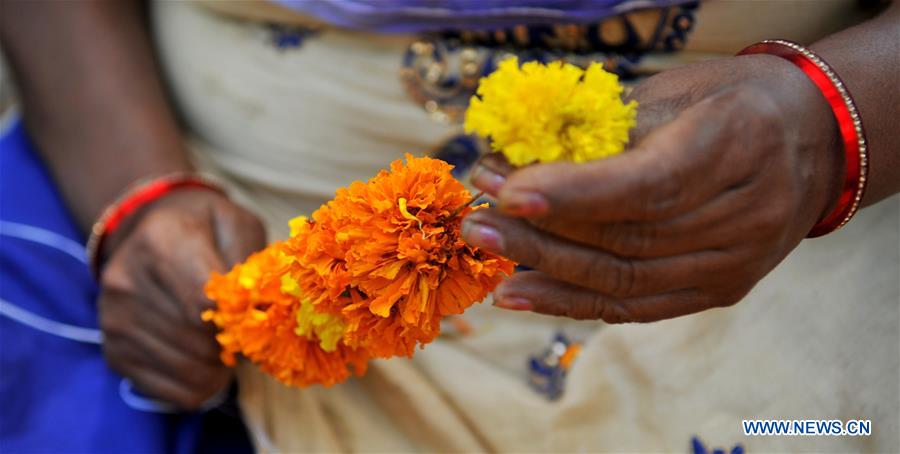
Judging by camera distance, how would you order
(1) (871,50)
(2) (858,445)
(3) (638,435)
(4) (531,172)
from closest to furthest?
(4) (531,172) → (1) (871,50) → (2) (858,445) → (3) (638,435)

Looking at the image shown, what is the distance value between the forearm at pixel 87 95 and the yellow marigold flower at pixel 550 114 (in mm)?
818

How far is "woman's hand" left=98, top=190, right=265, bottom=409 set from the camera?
1.07 m

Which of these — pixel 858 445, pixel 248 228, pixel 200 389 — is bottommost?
pixel 200 389

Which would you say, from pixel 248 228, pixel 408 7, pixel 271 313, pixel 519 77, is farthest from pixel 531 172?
pixel 248 228

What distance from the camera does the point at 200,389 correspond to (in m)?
1.10

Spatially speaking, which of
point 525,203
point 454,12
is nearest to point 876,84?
point 525,203

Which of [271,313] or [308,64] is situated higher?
[308,64]

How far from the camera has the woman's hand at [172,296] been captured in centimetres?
107

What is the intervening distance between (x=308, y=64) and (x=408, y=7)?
0.73 ft

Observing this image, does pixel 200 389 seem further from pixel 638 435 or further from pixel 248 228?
pixel 638 435

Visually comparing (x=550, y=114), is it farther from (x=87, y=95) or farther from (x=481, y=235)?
(x=87, y=95)

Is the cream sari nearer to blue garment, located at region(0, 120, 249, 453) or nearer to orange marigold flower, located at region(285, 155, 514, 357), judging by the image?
blue garment, located at region(0, 120, 249, 453)

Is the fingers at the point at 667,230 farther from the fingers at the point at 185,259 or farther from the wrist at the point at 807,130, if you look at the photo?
the fingers at the point at 185,259

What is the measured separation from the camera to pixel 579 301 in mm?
704
